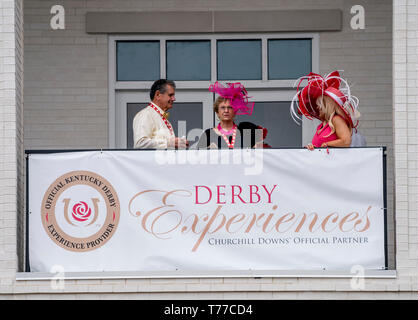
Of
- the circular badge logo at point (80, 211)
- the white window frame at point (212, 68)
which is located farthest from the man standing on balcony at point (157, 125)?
the white window frame at point (212, 68)

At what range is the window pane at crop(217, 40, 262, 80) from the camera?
12836 millimetres

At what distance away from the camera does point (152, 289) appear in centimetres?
989

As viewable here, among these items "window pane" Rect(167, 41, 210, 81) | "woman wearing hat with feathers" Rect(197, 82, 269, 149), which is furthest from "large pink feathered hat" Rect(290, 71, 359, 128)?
"window pane" Rect(167, 41, 210, 81)

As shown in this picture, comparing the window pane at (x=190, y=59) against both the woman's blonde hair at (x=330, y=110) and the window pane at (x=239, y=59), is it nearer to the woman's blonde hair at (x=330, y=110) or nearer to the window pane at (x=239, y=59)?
the window pane at (x=239, y=59)

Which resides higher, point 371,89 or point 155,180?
point 371,89

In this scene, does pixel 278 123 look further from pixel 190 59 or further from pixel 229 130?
pixel 229 130

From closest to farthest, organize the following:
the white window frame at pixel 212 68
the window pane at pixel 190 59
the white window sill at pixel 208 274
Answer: the white window sill at pixel 208 274 < the white window frame at pixel 212 68 < the window pane at pixel 190 59

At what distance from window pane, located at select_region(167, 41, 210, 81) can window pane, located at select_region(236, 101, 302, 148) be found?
772 millimetres

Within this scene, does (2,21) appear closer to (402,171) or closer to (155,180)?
(155,180)

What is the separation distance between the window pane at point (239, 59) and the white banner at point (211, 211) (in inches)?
121

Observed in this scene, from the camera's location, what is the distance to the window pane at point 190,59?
1284 cm
